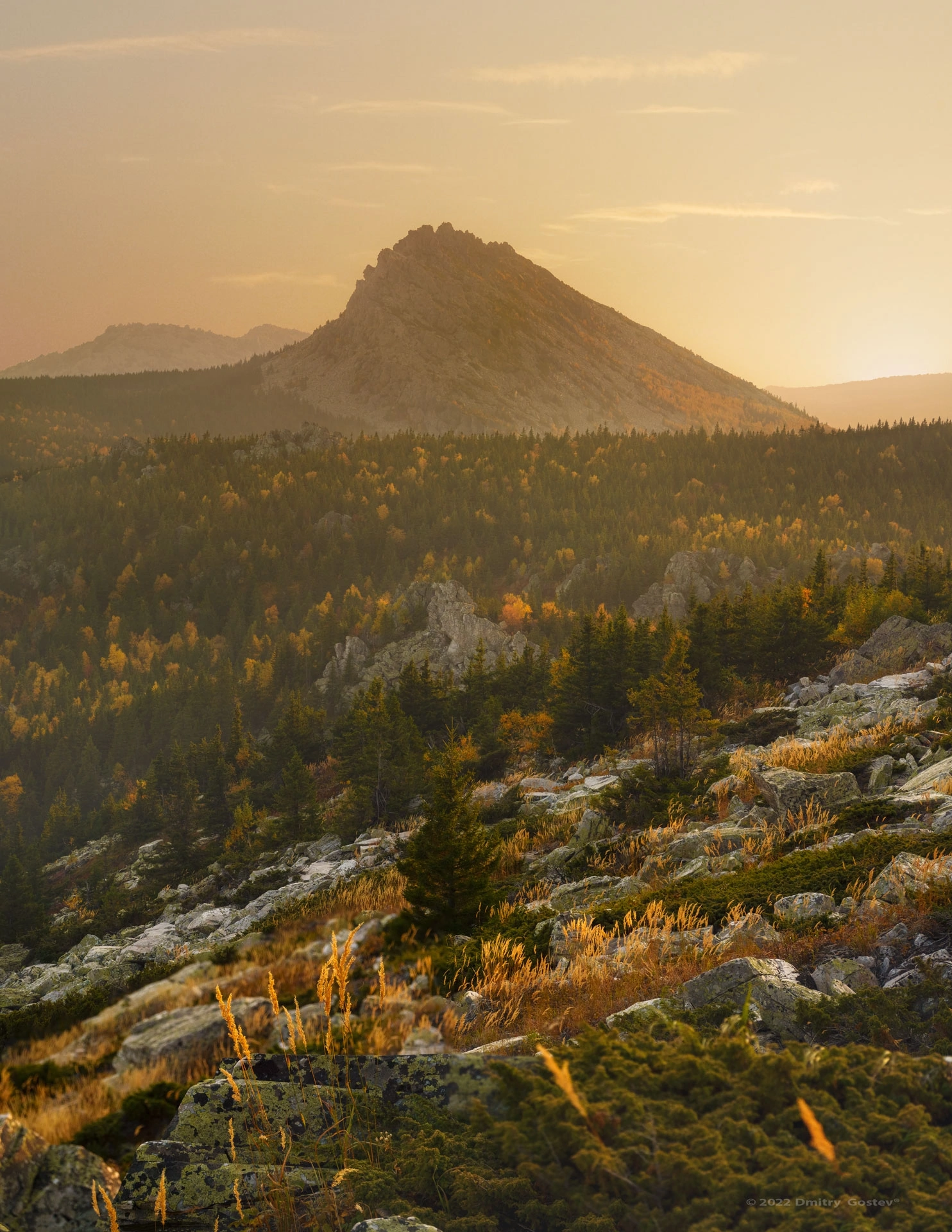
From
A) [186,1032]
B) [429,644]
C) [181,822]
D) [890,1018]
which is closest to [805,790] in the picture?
[890,1018]

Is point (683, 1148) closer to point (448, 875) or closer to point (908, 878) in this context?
point (908, 878)

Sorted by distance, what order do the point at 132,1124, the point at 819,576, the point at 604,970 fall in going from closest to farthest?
the point at 132,1124 < the point at 604,970 < the point at 819,576

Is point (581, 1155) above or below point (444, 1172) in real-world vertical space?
above

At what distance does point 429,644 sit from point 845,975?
127 metres

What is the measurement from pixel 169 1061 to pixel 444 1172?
383 centimetres

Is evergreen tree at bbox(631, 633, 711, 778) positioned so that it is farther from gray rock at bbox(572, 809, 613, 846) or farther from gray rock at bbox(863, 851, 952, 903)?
gray rock at bbox(863, 851, 952, 903)

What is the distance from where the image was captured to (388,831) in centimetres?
3666

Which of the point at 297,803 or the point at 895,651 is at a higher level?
the point at 895,651

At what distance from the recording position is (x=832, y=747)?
1984 centimetres


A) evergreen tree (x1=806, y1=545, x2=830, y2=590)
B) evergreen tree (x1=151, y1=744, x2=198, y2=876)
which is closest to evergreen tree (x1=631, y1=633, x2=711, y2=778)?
evergreen tree (x1=806, y1=545, x2=830, y2=590)

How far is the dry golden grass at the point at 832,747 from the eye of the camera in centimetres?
1866

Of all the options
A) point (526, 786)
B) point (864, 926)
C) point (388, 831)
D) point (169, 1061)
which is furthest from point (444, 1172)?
point (388, 831)

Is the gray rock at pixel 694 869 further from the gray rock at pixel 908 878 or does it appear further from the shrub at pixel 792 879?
the gray rock at pixel 908 878

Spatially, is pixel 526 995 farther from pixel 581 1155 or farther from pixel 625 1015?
pixel 581 1155
